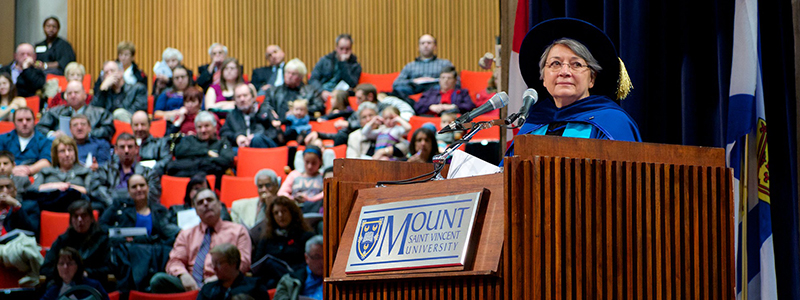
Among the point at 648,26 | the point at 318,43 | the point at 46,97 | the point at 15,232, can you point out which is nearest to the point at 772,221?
the point at 648,26

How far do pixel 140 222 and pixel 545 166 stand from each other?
4223 mm

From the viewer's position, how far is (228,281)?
4.52m

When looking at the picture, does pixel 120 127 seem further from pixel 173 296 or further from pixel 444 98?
pixel 173 296

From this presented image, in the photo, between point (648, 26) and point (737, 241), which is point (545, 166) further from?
point (648, 26)

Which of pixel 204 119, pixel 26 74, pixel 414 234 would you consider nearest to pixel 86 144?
pixel 204 119

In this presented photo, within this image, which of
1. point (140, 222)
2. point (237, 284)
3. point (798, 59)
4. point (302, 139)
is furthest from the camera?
point (302, 139)

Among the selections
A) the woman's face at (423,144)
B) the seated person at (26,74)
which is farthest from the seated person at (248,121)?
the seated person at (26,74)

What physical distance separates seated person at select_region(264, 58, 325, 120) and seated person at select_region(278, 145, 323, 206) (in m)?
1.35

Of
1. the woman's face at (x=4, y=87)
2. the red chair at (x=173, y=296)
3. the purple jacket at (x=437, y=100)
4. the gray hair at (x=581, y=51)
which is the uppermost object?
the woman's face at (x=4, y=87)

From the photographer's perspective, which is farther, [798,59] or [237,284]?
[237,284]

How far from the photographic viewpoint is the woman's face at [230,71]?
7.03 metres

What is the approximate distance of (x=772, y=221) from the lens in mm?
2227

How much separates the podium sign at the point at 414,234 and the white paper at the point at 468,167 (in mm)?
193

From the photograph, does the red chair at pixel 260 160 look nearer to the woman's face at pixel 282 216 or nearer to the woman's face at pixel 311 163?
the woman's face at pixel 311 163
